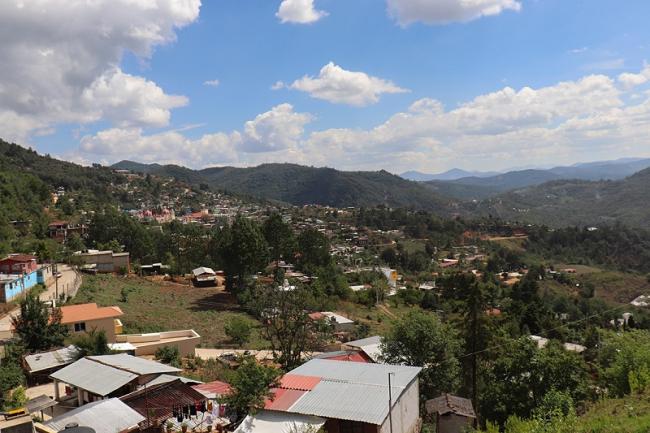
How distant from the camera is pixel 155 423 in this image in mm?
13891

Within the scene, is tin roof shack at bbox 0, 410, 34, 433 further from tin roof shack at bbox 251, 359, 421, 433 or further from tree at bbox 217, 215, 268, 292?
tree at bbox 217, 215, 268, 292

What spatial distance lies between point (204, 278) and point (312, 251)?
13.8 m

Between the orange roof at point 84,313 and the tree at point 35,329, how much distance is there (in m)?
2.31

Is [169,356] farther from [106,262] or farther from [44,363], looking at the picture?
[106,262]

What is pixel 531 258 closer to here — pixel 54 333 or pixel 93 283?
pixel 93 283

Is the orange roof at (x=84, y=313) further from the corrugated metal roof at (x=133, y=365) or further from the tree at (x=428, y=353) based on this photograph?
the tree at (x=428, y=353)

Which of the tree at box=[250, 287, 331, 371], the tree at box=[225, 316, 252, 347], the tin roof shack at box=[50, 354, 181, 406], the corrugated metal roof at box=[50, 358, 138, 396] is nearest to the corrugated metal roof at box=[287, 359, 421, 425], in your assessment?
the tin roof shack at box=[50, 354, 181, 406]

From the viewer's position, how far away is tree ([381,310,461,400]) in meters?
20.3

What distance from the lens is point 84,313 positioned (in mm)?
27078

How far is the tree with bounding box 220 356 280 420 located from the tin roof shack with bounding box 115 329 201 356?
13.6 metres

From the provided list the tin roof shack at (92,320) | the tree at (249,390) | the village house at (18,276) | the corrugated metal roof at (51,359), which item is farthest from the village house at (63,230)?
the tree at (249,390)

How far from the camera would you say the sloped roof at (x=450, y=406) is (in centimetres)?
1655

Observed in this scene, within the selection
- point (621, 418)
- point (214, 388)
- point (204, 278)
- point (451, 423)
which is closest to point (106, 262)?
point (204, 278)

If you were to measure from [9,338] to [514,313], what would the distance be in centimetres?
3751
